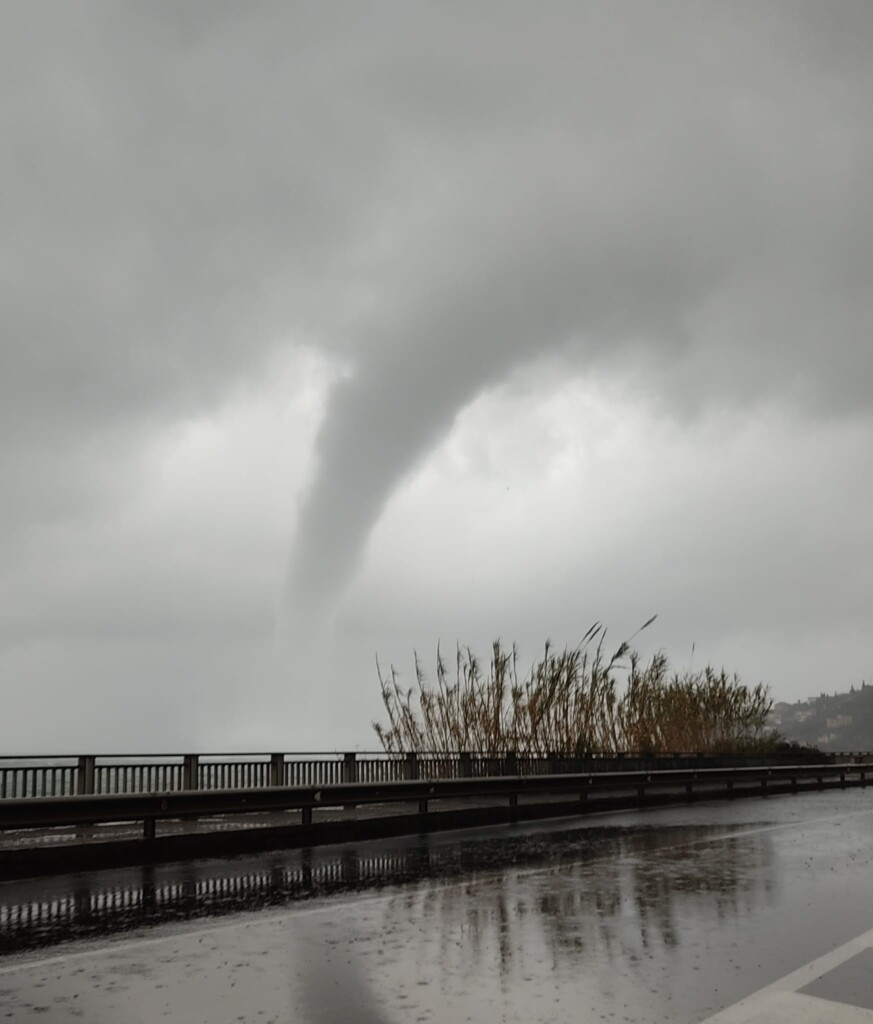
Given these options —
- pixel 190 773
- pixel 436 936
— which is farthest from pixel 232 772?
pixel 436 936

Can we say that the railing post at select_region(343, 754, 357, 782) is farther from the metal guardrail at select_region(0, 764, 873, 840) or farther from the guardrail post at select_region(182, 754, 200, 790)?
the guardrail post at select_region(182, 754, 200, 790)

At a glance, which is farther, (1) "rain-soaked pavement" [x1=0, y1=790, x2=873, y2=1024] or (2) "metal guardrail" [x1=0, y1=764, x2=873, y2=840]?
(2) "metal guardrail" [x1=0, y1=764, x2=873, y2=840]

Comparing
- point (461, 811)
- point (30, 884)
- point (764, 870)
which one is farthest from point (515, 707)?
point (30, 884)

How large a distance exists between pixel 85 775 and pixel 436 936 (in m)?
8.63

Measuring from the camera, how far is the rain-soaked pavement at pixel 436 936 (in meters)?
6.54

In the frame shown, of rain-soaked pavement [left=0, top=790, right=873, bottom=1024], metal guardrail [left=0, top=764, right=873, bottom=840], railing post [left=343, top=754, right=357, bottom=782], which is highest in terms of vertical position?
railing post [left=343, top=754, right=357, bottom=782]

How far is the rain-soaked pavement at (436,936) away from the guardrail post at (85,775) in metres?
2.28

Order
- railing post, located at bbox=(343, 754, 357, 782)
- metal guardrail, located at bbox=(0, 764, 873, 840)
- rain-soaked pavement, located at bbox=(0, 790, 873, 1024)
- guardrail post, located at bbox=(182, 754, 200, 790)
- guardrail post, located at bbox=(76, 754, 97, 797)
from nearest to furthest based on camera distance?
rain-soaked pavement, located at bbox=(0, 790, 873, 1024)
metal guardrail, located at bbox=(0, 764, 873, 840)
guardrail post, located at bbox=(76, 754, 97, 797)
guardrail post, located at bbox=(182, 754, 200, 790)
railing post, located at bbox=(343, 754, 357, 782)

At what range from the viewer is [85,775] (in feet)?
51.6

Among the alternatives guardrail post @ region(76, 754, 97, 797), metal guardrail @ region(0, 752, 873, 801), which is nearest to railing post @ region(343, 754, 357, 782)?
metal guardrail @ region(0, 752, 873, 801)

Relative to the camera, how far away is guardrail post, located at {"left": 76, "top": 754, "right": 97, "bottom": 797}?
1562cm

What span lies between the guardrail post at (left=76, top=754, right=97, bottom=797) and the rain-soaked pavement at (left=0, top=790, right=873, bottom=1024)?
2277 mm

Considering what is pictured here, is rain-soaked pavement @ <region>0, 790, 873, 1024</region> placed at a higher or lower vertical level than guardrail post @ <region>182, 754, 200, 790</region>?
lower

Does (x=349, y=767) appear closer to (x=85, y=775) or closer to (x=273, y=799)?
(x=273, y=799)
